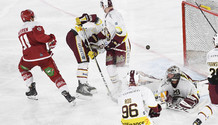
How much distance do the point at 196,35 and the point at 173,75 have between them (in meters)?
1.55

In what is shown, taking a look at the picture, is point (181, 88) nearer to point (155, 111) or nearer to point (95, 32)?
point (155, 111)

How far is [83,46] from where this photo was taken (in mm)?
4645

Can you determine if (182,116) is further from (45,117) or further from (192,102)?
(45,117)

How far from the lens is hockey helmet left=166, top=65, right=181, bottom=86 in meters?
4.11

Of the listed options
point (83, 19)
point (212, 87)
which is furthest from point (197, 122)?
point (83, 19)

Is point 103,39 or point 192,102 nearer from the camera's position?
point 192,102

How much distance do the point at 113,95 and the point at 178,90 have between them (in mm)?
975

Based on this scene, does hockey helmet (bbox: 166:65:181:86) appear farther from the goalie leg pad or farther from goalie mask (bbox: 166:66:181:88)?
the goalie leg pad

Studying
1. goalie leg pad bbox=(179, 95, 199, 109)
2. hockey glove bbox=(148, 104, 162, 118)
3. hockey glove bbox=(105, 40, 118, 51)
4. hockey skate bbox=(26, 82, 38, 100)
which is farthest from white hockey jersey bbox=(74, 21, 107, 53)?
hockey glove bbox=(148, 104, 162, 118)

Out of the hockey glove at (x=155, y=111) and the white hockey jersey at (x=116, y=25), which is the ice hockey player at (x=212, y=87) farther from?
the white hockey jersey at (x=116, y=25)

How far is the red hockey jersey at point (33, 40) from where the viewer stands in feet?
13.8

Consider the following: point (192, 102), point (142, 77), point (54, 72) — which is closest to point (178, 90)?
point (192, 102)

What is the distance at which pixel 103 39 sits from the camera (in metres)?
4.88

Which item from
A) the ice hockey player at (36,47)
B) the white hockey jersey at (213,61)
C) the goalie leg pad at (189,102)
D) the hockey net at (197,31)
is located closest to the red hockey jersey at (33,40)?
the ice hockey player at (36,47)
